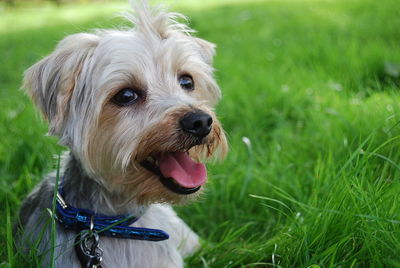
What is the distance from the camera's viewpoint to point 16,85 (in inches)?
300

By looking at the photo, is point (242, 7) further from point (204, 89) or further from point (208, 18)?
point (204, 89)

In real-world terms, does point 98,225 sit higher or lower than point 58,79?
lower

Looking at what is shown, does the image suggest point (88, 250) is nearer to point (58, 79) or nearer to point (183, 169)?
point (183, 169)

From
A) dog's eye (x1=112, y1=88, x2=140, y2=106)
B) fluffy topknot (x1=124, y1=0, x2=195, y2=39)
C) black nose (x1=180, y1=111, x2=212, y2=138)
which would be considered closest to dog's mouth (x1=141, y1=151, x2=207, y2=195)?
black nose (x1=180, y1=111, x2=212, y2=138)

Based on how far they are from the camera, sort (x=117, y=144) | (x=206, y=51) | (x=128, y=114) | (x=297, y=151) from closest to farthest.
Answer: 1. (x=117, y=144)
2. (x=128, y=114)
3. (x=206, y=51)
4. (x=297, y=151)

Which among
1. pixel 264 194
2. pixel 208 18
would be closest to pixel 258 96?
pixel 264 194

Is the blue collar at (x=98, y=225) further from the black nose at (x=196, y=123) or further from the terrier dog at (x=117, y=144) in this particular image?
the black nose at (x=196, y=123)

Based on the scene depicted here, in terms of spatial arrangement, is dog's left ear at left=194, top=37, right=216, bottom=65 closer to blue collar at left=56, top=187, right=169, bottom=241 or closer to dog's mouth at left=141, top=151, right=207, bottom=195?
dog's mouth at left=141, top=151, right=207, bottom=195

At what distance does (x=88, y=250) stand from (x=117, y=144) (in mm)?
631

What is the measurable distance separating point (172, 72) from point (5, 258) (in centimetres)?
Answer: 167

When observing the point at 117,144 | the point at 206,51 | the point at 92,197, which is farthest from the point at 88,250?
the point at 206,51

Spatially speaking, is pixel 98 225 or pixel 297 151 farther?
pixel 297 151

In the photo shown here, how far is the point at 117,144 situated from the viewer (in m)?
2.58

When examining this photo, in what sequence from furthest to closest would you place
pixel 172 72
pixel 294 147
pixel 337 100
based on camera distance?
pixel 337 100 → pixel 294 147 → pixel 172 72
